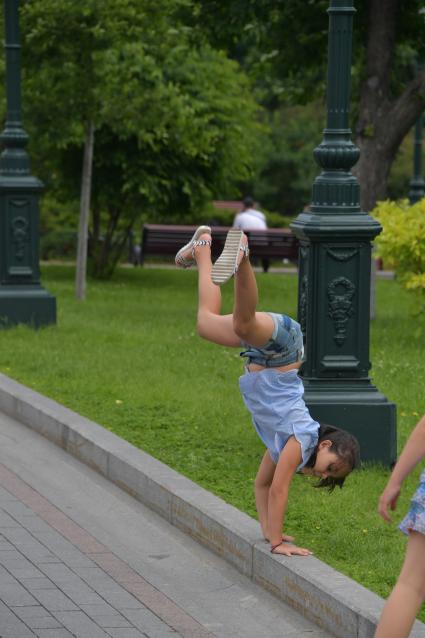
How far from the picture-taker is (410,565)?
14.9ft

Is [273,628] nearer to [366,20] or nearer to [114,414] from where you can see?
[114,414]

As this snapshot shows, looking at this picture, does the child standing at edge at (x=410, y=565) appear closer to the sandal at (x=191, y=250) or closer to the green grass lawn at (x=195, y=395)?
the green grass lawn at (x=195, y=395)

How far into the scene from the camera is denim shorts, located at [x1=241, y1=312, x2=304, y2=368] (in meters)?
6.12

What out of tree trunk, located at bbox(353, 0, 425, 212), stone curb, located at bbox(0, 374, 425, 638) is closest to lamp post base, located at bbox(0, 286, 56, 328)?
stone curb, located at bbox(0, 374, 425, 638)

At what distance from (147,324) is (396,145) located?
3.94 metres

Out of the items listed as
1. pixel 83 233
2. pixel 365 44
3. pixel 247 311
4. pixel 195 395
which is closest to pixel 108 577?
pixel 247 311

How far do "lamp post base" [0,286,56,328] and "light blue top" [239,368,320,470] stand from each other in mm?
7938

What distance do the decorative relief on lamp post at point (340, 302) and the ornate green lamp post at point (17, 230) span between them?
257 inches

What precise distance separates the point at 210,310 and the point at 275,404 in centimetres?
53

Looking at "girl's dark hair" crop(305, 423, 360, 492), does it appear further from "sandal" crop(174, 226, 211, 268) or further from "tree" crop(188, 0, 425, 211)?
"tree" crop(188, 0, 425, 211)

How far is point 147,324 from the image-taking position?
48.6 ft

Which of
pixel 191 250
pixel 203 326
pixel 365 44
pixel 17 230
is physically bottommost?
pixel 17 230

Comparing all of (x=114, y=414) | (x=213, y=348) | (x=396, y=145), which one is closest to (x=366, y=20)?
(x=396, y=145)

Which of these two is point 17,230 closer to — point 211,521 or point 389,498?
point 211,521
